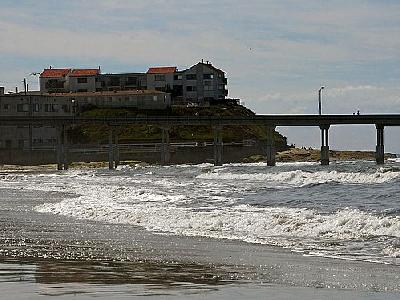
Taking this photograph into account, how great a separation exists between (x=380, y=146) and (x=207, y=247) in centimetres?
7274

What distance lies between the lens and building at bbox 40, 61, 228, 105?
14212 centimetres

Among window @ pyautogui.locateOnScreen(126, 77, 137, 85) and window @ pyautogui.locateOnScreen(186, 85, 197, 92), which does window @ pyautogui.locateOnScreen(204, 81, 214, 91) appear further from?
window @ pyautogui.locateOnScreen(126, 77, 137, 85)

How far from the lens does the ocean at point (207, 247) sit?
12148 mm

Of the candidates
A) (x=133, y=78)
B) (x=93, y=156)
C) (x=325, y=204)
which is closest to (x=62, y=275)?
(x=325, y=204)

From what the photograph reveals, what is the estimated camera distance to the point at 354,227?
2075 centimetres

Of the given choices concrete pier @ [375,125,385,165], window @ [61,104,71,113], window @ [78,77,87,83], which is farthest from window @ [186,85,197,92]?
concrete pier @ [375,125,385,165]

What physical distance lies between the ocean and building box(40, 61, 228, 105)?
109 metres

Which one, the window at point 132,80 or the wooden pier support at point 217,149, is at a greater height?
the window at point 132,80

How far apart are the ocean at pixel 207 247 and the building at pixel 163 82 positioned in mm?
109076

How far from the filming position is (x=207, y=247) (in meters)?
18.1

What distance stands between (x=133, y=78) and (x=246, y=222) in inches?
4854

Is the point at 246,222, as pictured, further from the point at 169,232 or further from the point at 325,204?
the point at 325,204

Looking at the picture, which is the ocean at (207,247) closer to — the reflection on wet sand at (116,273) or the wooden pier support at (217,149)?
the reflection on wet sand at (116,273)

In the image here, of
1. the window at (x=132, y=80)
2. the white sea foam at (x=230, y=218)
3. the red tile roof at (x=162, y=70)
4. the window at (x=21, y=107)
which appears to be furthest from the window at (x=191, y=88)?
the white sea foam at (x=230, y=218)
